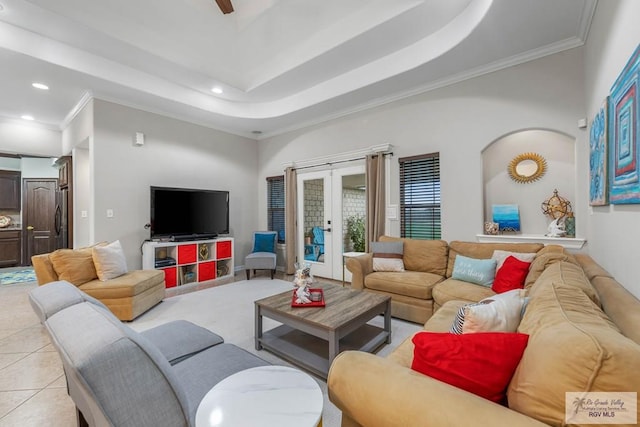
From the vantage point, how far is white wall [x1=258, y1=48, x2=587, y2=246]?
10.1 feet

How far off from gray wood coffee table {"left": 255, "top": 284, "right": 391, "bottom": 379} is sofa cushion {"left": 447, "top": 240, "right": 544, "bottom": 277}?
132 cm

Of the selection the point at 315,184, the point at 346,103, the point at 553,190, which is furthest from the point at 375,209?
the point at 553,190

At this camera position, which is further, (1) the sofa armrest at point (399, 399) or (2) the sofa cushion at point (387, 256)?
(2) the sofa cushion at point (387, 256)

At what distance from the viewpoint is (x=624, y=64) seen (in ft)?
5.64

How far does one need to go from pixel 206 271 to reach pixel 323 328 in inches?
141

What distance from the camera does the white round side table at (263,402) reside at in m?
0.96

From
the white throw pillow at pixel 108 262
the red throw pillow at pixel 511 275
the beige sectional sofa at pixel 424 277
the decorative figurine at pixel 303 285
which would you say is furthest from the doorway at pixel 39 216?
the red throw pillow at pixel 511 275

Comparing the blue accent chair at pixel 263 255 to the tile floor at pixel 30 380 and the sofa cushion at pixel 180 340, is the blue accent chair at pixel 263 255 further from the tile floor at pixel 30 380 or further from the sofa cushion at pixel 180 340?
the sofa cushion at pixel 180 340

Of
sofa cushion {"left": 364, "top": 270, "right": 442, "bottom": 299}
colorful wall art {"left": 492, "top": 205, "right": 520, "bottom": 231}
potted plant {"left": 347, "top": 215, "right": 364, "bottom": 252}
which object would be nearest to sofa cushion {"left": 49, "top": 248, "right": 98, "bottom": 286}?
sofa cushion {"left": 364, "top": 270, "right": 442, "bottom": 299}

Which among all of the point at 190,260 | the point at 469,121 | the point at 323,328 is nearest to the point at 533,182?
the point at 469,121

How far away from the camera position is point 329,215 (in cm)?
521

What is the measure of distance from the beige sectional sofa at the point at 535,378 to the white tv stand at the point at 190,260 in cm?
422

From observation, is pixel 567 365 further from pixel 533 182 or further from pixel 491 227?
pixel 533 182

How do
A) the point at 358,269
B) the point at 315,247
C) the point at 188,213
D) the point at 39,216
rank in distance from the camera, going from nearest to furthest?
the point at 358,269, the point at 188,213, the point at 315,247, the point at 39,216
